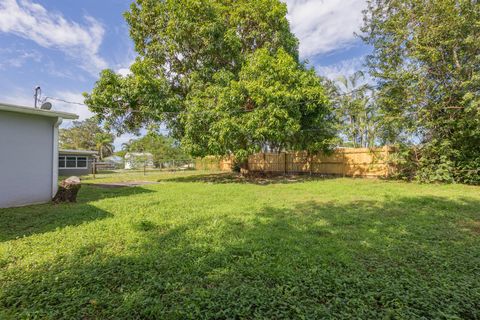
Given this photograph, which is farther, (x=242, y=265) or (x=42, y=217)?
(x=42, y=217)

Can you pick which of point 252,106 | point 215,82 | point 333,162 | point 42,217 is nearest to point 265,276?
point 42,217

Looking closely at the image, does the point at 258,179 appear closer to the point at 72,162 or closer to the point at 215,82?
the point at 215,82

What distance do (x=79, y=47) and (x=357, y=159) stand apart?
47.3 feet

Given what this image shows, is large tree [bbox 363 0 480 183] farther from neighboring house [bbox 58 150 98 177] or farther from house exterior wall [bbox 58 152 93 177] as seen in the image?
house exterior wall [bbox 58 152 93 177]

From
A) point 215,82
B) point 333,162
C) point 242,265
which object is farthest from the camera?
point 333,162

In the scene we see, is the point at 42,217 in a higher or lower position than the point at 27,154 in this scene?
lower

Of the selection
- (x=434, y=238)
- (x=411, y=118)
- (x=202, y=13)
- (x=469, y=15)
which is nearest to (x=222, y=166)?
(x=202, y=13)

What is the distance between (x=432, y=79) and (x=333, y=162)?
5991 mm

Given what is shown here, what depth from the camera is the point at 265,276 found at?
8.26ft

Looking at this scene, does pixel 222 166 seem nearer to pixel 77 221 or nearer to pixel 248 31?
pixel 248 31

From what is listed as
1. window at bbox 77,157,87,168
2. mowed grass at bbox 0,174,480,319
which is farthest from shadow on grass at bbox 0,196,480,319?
window at bbox 77,157,87,168

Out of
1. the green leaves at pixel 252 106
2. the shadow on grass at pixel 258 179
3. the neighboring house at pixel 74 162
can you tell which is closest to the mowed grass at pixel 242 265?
the green leaves at pixel 252 106

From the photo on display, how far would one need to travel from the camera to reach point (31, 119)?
6.17m

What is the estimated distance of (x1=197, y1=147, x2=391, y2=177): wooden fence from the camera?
11666 millimetres
